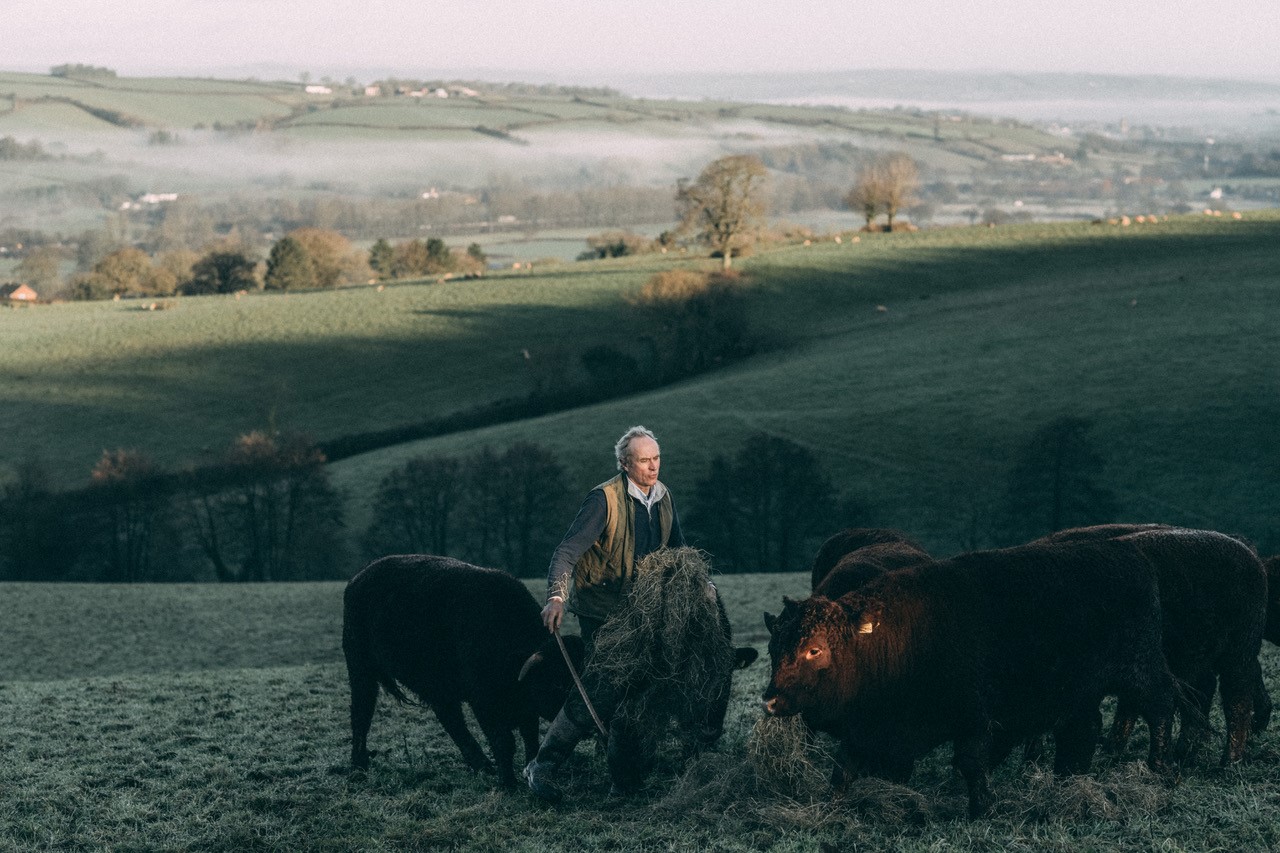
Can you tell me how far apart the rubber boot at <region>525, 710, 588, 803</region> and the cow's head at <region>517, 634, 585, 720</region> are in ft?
1.25

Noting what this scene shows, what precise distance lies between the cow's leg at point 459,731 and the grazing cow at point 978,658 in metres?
3.37

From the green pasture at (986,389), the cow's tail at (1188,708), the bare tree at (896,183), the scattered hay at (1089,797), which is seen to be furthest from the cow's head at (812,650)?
the bare tree at (896,183)

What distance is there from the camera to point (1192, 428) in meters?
47.2

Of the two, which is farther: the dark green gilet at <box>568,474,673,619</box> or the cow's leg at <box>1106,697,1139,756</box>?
the cow's leg at <box>1106,697,1139,756</box>

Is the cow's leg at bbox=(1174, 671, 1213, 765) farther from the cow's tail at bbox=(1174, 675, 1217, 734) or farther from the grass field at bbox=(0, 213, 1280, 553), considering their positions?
the grass field at bbox=(0, 213, 1280, 553)

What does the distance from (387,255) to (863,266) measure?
52.5m

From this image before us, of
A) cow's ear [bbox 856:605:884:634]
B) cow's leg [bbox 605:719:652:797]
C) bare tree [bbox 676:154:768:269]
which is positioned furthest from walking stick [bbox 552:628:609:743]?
bare tree [bbox 676:154:768:269]

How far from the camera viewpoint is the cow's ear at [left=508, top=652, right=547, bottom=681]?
10.2m

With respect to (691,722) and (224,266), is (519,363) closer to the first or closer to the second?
(224,266)

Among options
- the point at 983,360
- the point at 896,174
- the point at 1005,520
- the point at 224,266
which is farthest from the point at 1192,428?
the point at 224,266

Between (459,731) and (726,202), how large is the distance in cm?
7346

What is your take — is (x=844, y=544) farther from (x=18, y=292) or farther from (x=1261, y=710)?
(x=18, y=292)

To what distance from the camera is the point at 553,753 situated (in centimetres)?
1012

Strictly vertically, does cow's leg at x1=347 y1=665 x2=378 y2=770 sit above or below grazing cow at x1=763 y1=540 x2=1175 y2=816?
below
